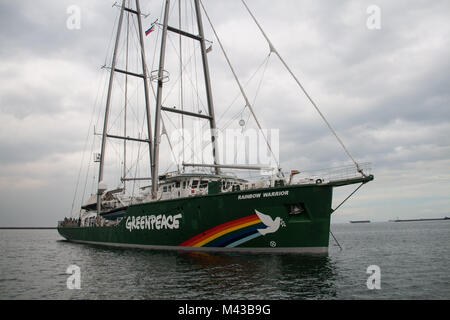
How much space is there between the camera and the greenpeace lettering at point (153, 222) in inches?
921

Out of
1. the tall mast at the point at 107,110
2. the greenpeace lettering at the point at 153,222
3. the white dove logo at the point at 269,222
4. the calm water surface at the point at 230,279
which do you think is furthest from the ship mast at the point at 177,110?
the tall mast at the point at 107,110

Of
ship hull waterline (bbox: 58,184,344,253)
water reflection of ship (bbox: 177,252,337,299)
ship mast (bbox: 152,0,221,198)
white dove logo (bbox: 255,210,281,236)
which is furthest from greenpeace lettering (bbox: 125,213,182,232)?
white dove logo (bbox: 255,210,281,236)

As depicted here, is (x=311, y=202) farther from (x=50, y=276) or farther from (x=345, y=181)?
(x=50, y=276)

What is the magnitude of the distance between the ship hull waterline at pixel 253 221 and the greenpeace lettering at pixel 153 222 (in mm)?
71

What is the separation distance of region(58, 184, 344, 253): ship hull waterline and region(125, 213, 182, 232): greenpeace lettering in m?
0.07

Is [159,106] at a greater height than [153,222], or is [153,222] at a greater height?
[159,106]

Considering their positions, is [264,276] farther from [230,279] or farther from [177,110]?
[177,110]

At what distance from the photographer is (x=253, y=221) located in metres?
19.9

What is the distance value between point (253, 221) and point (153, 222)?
28.8 ft

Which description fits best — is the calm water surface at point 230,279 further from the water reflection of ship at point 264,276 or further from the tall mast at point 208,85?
the tall mast at point 208,85

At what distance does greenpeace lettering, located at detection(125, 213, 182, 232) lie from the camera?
921 inches

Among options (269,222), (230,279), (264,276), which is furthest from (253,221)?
(230,279)
